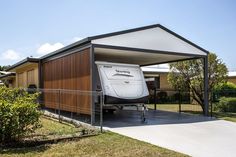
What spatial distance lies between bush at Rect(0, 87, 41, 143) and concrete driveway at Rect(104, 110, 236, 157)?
2.85 m

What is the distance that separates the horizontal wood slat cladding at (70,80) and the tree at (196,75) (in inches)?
287

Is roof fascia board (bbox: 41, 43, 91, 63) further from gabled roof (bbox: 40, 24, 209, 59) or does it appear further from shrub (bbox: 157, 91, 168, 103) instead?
shrub (bbox: 157, 91, 168, 103)

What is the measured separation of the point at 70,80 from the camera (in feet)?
45.8

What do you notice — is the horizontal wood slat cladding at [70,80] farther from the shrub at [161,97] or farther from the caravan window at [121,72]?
the shrub at [161,97]

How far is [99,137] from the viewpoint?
8.65 metres

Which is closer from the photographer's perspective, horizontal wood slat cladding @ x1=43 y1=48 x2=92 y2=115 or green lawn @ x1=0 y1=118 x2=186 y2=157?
green lawn @ x1=0 y1=118 x2=186 y2=157

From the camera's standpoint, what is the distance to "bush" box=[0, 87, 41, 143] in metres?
7.64

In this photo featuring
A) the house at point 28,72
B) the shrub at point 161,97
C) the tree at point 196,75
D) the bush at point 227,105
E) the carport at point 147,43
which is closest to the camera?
the carport at point 147,43

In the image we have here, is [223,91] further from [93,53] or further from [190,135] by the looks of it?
[93,53]

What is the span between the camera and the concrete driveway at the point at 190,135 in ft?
25.0

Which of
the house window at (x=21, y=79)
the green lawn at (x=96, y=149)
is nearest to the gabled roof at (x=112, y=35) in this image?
the green lawn at (x=96, y=149)

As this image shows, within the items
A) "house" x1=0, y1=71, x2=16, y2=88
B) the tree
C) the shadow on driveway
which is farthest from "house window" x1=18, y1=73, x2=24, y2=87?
the tree

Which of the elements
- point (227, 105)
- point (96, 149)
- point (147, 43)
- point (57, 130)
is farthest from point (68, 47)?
point (227, 105)

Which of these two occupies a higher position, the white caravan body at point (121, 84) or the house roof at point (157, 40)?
the house roof at point (157, 40)
